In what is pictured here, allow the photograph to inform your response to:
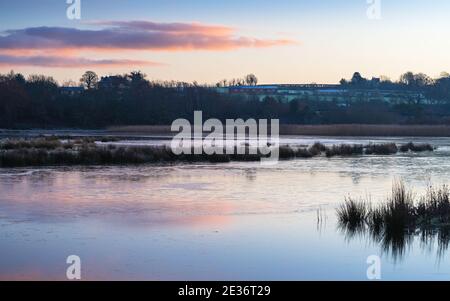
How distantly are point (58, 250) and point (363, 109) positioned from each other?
72677 millimetres

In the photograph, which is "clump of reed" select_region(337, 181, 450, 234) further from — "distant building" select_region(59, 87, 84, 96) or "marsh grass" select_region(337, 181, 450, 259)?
"distant building" select_region(59, 87, 84, 96)

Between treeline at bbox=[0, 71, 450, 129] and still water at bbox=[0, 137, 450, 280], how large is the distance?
4854 centimetres

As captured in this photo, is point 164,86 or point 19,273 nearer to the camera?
point 19,273

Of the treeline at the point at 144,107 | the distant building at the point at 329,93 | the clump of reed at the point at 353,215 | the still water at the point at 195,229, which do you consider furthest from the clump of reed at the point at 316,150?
the distant building at the point at 329,93

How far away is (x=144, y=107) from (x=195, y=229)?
67.8 meters

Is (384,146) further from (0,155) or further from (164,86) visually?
(164,86)

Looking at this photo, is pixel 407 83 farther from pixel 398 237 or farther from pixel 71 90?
pixel 398 237

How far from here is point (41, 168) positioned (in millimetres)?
22484

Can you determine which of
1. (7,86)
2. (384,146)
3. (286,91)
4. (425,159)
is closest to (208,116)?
(7,86)

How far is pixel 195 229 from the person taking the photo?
37.3 ft

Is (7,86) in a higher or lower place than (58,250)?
higher

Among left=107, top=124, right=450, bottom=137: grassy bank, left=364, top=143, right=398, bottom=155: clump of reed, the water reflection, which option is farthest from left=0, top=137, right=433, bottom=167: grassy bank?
left=107, top=124, right=450, bottom=137: grassy bank

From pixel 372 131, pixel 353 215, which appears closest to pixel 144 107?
pixel 372 131

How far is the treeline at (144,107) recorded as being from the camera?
225ft
